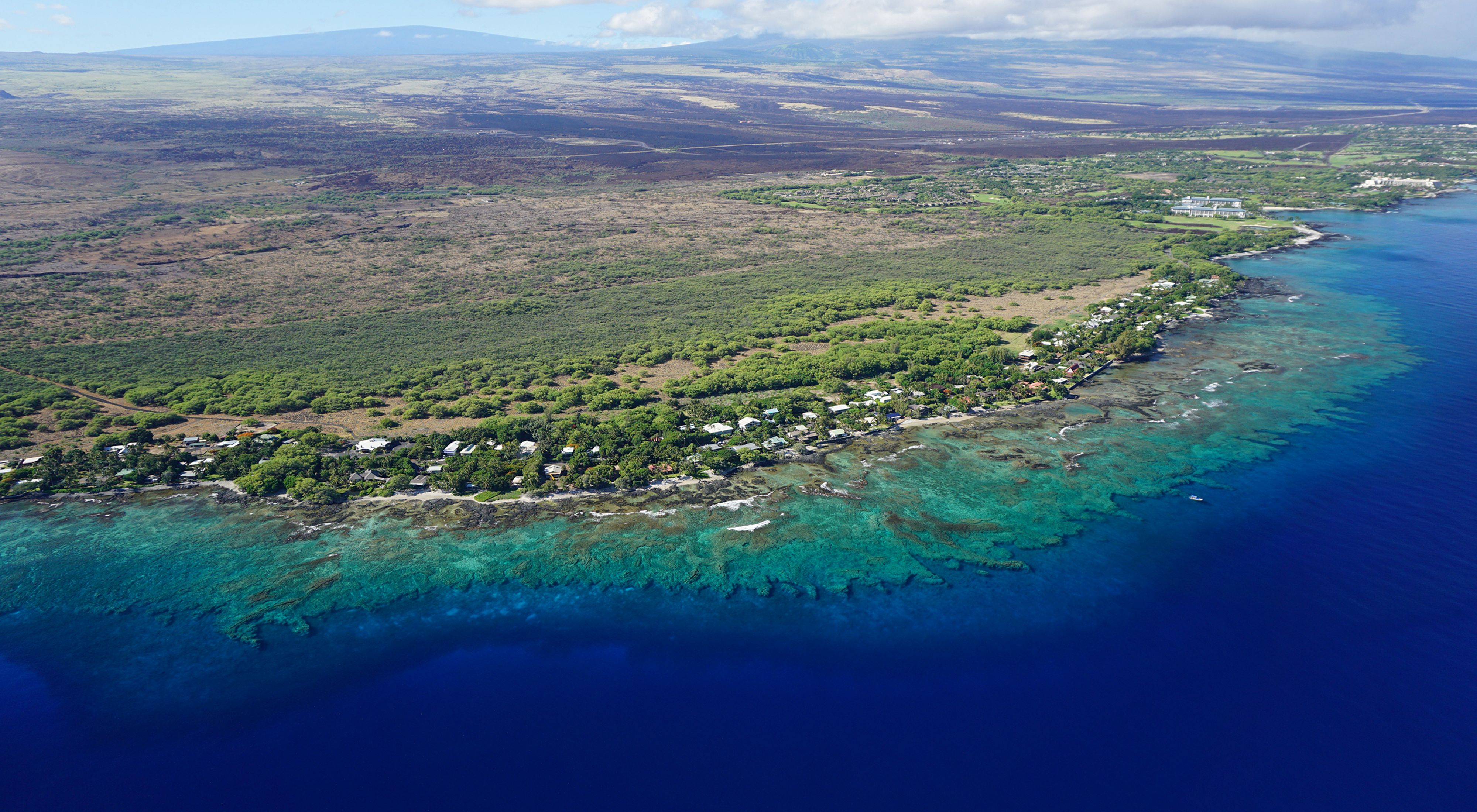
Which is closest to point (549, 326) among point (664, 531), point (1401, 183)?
point (664, 531)

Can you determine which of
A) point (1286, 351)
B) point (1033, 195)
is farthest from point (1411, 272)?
point (1033, 195)

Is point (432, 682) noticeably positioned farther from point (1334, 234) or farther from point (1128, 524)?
point (1334, 234)

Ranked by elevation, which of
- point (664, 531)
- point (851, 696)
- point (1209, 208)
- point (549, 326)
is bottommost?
point (851, 696)

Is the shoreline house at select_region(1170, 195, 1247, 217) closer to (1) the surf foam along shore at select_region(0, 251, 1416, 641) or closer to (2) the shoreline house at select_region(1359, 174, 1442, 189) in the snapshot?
(2) the shoreline house at select_region(1359, 174, 1442, 189)

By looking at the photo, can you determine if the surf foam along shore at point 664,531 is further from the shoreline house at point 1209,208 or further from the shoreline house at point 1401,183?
the shoreline house at point 1401,183

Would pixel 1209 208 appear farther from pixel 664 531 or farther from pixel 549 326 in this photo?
pixel 664 531

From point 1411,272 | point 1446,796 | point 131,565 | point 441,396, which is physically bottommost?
point 1446,796
